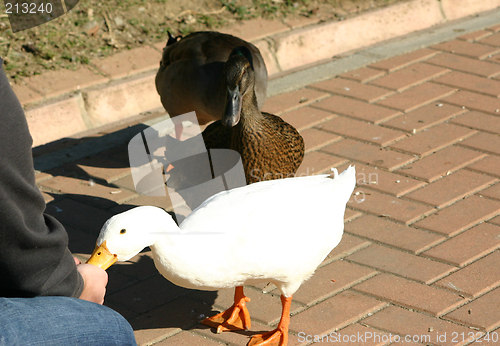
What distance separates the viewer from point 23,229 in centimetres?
197

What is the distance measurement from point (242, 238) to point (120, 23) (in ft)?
10.9

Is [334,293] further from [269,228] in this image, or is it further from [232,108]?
[232,108]

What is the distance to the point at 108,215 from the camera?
4023mm

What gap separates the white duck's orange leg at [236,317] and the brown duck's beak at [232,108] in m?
0.88

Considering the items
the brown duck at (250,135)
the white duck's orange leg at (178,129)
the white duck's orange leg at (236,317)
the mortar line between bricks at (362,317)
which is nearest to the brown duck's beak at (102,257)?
the white duck's orange leg at (236,317)

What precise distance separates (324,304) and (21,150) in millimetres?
1693

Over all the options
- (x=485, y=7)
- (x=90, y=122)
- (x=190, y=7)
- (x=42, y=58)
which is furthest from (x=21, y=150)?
(x=485, y=7)

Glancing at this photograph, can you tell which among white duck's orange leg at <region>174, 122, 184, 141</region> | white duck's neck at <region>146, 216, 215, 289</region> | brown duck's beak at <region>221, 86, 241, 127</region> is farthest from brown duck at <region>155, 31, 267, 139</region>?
white duck's neck at <region>146, 216, 215, 289</region>

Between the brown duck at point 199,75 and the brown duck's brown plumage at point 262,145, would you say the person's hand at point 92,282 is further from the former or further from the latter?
the brown duck at point 199,75

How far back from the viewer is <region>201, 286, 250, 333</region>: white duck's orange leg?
10.3 ft

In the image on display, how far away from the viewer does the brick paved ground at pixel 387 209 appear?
3.17 metres

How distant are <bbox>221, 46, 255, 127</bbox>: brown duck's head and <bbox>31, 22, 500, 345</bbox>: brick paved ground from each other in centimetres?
69

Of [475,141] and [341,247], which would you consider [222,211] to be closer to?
[341,247]

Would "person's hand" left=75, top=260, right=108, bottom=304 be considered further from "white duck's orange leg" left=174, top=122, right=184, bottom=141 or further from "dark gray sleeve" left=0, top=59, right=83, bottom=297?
"white duck's orange leg" left=174, top=122, right=184, bottom=141
